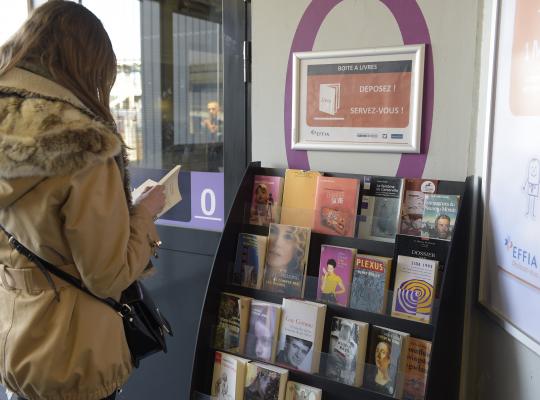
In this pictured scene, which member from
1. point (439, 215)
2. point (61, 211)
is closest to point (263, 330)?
point (439, 215)

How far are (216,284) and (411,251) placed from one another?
0.69m

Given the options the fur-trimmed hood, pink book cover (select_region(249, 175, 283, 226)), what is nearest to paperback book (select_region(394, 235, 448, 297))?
pink book cover (select_region(249, 175, 283, 226))

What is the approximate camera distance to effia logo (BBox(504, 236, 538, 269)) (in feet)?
4.39

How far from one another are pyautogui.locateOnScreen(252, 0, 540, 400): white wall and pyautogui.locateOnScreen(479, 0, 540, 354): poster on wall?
73 mm

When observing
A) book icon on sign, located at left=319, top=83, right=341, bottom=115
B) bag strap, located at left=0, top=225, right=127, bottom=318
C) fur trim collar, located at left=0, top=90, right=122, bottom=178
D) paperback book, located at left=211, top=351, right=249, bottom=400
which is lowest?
paperback book, located at left=211, top=351, right=249, bottom=400

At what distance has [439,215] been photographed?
1637mm

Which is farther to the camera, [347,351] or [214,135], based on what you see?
[214,135]

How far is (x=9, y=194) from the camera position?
1.25 meters

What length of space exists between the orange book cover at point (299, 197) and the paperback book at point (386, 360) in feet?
1.46

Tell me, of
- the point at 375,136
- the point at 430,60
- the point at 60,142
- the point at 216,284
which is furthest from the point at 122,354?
the point at 430,60

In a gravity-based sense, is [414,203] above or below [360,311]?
above

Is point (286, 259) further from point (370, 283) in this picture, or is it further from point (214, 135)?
point (214, 135)

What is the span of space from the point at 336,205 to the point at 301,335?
17.8 inches

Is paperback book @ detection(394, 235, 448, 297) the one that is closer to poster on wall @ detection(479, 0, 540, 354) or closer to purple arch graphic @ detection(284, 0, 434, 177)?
poster on wall @ detection(479, 0, 540, 354)
